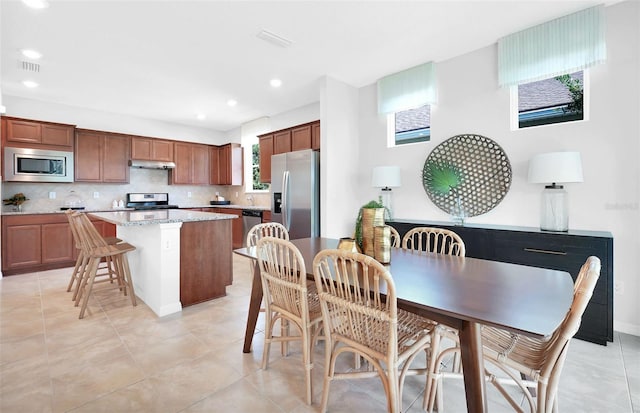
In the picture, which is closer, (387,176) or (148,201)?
(387,176)

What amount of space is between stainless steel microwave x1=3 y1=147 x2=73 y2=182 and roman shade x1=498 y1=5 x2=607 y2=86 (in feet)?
20.3

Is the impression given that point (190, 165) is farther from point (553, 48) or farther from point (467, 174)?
point (553, 48)

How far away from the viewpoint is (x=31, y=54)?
316cm

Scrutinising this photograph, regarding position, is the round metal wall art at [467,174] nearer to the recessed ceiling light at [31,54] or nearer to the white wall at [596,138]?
the white wall at [596,138]

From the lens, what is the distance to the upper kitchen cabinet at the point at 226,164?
636 cm

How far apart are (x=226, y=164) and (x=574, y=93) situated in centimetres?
586

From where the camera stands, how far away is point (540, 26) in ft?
8.84

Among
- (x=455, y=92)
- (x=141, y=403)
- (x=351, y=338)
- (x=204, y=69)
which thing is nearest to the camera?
(x=351, y=338)

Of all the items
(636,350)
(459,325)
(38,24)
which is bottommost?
(636,350)

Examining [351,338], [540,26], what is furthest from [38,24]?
[540,26]

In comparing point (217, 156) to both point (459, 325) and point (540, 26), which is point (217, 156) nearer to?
point (540, 26)

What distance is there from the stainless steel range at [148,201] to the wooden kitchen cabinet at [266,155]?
215cm

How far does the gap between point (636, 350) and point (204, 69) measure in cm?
491

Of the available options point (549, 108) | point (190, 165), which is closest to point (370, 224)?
point (549, 108)
